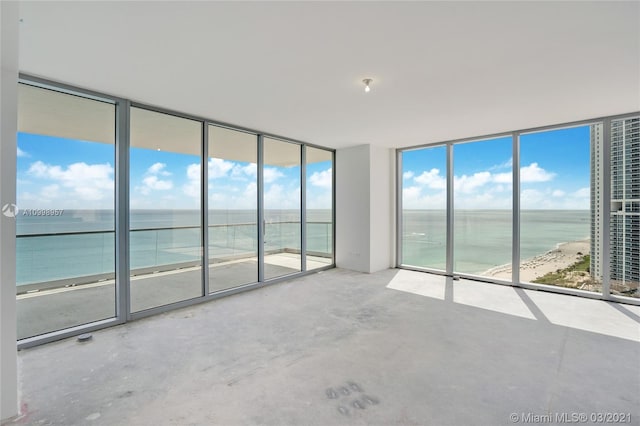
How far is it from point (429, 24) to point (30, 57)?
3.30 m

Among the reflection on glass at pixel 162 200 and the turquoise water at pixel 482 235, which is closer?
the reflection on glass at pixel 162 200

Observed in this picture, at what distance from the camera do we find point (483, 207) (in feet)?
18.2

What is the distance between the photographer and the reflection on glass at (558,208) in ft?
15.1

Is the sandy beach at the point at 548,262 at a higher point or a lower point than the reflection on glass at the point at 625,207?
lower

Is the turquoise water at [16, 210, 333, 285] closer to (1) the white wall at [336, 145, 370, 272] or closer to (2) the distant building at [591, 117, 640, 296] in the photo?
→ (1) the white wall at [336, 145, 370, 272]

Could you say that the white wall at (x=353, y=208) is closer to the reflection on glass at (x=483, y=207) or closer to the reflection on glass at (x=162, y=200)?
the reflection on glass at (x=483, y=207)

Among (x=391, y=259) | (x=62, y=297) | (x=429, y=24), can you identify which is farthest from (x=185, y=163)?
(x=391, y=259)

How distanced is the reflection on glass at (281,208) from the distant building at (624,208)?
4.95m

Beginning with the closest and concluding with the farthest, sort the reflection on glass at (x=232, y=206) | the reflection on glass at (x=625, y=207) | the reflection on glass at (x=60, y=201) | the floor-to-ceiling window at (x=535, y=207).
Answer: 1. the reflection on glass at (x=60, y=201)
2. the reflection on glass at (x=625, y=207)
3. the floor-to-ceiling window at (x=535, y=207)
4. the reflection on glass at (x=232, y=206)

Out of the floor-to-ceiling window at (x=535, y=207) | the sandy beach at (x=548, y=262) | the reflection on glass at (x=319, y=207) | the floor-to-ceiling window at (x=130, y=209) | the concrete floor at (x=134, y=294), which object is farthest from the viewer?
the reflection on glass at (x=319, y=207)

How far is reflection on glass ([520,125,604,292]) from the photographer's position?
15.1 feet

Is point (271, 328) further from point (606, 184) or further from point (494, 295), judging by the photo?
point (606, 184)

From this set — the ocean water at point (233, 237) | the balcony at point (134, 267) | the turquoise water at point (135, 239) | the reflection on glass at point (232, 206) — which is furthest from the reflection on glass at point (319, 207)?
the reflection on glass at point (232, 206)

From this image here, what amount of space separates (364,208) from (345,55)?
385 cm
